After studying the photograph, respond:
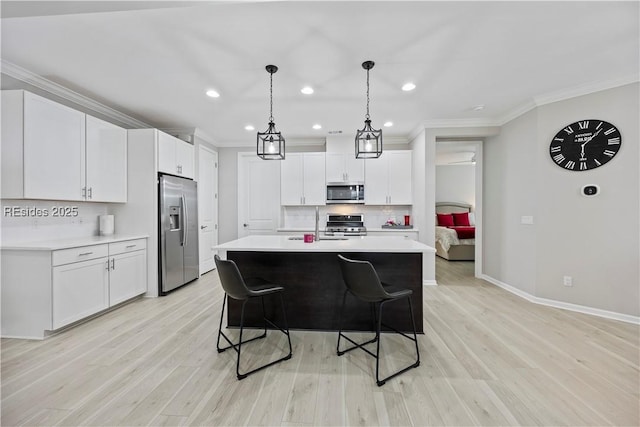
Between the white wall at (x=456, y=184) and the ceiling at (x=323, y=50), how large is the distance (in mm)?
4405

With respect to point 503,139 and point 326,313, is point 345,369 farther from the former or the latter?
point 503,139

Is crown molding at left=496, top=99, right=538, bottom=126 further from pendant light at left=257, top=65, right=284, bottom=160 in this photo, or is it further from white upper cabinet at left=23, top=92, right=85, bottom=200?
white upper cabinet at left=23, top=92, right=85, bottom=200

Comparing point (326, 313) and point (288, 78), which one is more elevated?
point (288, 78)

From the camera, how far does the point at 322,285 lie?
106 inches

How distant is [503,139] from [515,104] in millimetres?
634

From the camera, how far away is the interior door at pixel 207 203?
Answer: 4.91 meters

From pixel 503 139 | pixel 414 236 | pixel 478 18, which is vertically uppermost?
pixel 478 18

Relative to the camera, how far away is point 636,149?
9.49 feet

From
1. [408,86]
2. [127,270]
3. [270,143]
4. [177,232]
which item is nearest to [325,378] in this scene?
[270,143]

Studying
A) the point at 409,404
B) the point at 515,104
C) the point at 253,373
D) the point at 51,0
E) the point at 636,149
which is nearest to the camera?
the point at 51,0

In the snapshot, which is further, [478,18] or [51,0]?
[478,18]

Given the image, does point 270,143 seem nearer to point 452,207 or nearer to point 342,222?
point 342,222

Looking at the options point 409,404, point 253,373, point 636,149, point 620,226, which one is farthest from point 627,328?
point 253,373

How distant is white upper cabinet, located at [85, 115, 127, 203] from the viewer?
319cm
